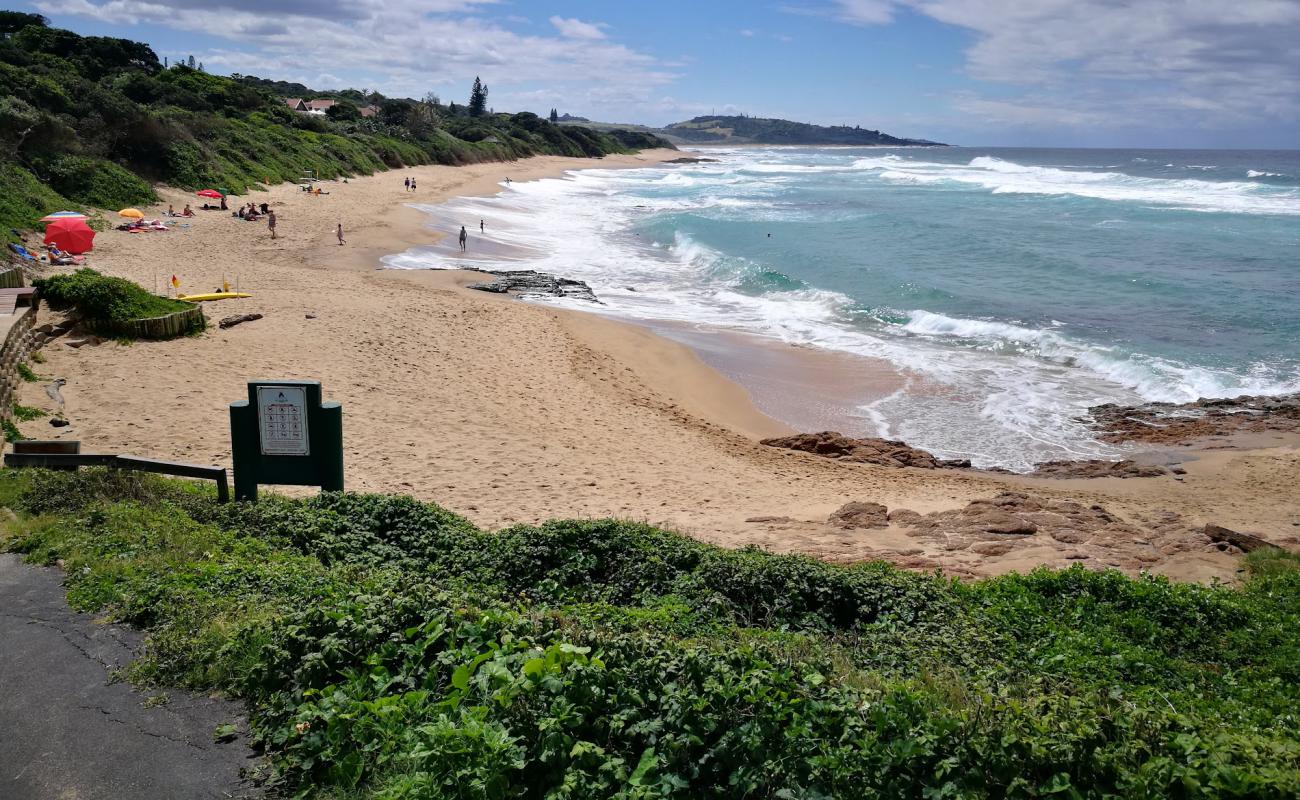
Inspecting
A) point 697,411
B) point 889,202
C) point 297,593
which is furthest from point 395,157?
point 297,593

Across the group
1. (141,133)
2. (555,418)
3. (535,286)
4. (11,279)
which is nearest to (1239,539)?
(555,418)

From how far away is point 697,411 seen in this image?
17.0 m

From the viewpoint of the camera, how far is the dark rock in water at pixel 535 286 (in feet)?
84.9

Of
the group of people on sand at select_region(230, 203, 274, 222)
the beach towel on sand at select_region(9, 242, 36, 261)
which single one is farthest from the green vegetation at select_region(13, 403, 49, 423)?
the group of people on sand at select_region(230, 203, 274, 222)

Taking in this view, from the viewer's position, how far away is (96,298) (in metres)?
16.3

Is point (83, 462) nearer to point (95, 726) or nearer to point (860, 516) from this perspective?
point (95, 726)

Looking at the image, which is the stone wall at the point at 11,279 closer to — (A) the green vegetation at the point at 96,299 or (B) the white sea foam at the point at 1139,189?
(A) the green vegetation at the point at 96,299

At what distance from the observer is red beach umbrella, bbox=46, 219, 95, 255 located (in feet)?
67.8

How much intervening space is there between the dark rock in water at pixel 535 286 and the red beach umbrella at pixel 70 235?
9.48 m

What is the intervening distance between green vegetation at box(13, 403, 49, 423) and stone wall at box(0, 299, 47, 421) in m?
0.06

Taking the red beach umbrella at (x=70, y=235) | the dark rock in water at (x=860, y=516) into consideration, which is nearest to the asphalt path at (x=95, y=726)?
the dark rock in water at (x=860, y=516)

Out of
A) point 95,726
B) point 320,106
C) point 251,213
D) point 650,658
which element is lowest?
point 95,726

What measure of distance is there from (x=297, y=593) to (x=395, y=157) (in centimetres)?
6576

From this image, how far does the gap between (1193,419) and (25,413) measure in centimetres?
1973
